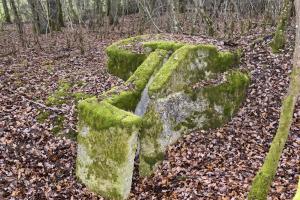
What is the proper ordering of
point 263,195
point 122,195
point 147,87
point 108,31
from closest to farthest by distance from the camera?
point 263,195 < point 122,195 < point 147,87 < point 108,31

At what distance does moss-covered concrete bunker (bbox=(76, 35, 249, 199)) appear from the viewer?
8.99 metres

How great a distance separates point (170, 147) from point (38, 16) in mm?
14747

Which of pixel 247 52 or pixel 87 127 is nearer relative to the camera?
pixel 87 127

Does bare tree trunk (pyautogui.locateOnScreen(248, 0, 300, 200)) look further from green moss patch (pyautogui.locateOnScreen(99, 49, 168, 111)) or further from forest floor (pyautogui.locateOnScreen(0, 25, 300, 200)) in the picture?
green moss patch (pyautogui.locateOnScreen(99, 49, 168, 111))

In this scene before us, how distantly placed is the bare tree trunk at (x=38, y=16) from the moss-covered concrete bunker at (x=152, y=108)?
896 centimetres

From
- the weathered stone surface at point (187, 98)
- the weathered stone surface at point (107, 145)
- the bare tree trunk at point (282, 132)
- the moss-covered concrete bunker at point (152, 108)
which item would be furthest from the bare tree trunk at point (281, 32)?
the bare tree trunk at point (282, 132)

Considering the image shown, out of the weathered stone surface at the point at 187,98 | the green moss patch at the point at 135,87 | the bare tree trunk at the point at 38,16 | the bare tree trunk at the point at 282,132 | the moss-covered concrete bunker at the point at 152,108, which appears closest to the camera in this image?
the bare tree trunk at the point at 282,132

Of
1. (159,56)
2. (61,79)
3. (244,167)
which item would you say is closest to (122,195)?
(244,167)

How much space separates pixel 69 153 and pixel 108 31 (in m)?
14.7

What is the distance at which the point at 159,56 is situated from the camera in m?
11.8

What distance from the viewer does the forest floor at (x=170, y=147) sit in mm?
8875

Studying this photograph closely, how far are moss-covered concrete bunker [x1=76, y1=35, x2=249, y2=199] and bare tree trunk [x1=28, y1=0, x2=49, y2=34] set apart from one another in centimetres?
896

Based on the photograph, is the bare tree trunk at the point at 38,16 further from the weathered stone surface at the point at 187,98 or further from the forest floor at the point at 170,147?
the weathered stone surface at the point at 187,98

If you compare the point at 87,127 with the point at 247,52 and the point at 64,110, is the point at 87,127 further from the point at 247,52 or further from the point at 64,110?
the point at 247,52
